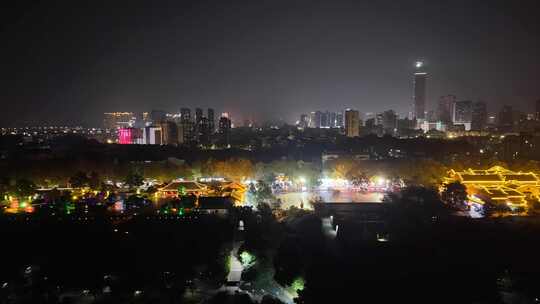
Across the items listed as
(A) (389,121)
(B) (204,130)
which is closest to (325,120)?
(A) (389,121)

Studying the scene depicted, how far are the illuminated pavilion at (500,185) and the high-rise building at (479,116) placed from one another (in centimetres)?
2542

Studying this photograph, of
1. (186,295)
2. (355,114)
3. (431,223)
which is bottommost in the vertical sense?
(186,295)

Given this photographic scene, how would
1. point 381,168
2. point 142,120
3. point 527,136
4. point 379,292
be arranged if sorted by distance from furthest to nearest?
point 142,120 → point 527,136 → point 381,168 → point 379,292

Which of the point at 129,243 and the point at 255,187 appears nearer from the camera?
the point at 129,243

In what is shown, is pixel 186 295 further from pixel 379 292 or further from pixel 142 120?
pixel 142 120

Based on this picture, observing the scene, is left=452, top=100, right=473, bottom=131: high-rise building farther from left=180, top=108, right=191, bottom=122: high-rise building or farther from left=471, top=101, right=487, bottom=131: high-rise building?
left=180, top=108, right=191, bottom=122: high-rise building

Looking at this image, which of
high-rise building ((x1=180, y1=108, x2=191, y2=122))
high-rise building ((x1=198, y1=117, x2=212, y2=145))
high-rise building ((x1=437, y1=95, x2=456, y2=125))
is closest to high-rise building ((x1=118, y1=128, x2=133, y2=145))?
high-rise building ((x1=198, y1=117, x2=212, y2=145))

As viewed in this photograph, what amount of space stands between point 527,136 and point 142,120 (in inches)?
1358

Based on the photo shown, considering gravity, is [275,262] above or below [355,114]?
below

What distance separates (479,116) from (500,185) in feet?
94.1

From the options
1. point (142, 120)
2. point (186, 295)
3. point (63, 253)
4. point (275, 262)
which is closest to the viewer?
point (186, 295)

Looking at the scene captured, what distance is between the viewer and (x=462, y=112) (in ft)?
132

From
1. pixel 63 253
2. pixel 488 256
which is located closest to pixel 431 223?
pixel 488 256

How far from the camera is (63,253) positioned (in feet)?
23.5
